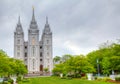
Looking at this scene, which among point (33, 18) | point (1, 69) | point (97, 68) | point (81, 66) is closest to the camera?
point (1, 69)

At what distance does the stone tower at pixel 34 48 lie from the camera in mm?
141125

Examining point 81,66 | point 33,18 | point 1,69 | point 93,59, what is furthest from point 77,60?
point 33,18

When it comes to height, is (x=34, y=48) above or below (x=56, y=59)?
above

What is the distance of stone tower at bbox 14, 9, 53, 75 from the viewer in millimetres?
141125

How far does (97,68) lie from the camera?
246ft

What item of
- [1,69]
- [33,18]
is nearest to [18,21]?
[33,18]

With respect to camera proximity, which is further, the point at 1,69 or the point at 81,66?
the point at 81,66

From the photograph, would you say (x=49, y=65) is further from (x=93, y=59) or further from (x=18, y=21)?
(x=93, y=59)

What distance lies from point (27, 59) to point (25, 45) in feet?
25.6

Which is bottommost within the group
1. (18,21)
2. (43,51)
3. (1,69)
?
(1,69)

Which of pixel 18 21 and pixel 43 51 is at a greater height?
pixel 18 21

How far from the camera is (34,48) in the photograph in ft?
469

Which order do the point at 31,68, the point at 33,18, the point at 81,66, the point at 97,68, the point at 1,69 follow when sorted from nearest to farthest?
the point at 1,69
the point at 81,66
the point at 97,68
the point at 31,68
the point at 33,18

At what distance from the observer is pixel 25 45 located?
481 ft
